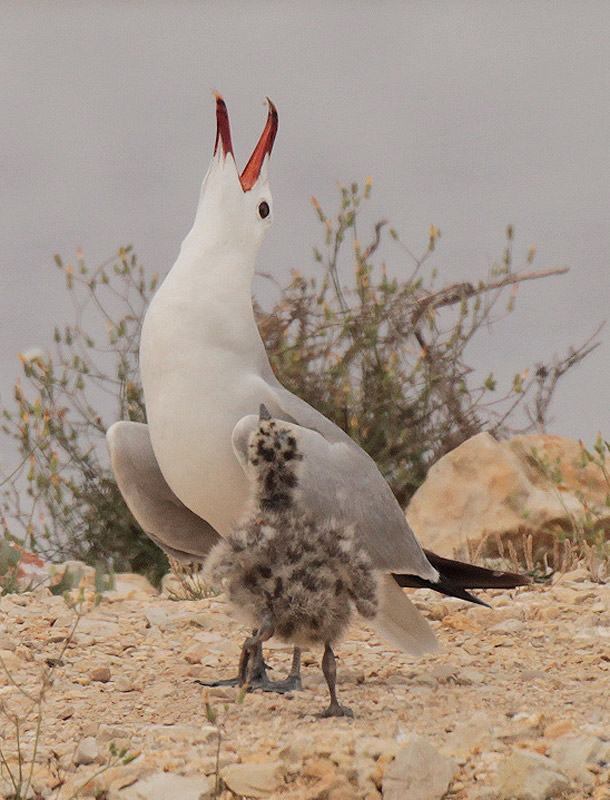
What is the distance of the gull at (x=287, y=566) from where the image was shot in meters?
3.71

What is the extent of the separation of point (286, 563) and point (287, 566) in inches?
0.5

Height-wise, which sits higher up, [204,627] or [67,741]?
[204,627]

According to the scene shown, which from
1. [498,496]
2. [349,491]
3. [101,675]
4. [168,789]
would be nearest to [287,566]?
[349,491]

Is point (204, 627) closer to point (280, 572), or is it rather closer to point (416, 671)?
point (416, 671)

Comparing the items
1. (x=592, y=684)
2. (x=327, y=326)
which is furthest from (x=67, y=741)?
(x=327, y=326)

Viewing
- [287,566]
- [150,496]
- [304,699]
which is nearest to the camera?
[287,566]

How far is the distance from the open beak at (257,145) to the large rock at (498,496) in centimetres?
379

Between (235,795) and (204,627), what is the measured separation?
2.37m

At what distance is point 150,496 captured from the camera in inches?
189

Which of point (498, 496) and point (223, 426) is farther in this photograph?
point (498, 496)

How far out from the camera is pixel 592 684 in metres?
4.39

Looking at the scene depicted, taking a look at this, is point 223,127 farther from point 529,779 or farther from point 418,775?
point 529,779

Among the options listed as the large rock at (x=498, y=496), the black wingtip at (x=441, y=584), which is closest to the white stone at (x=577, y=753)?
the black wingtip at (x=441, y=584)

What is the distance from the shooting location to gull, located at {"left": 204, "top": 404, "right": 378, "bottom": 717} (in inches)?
146
